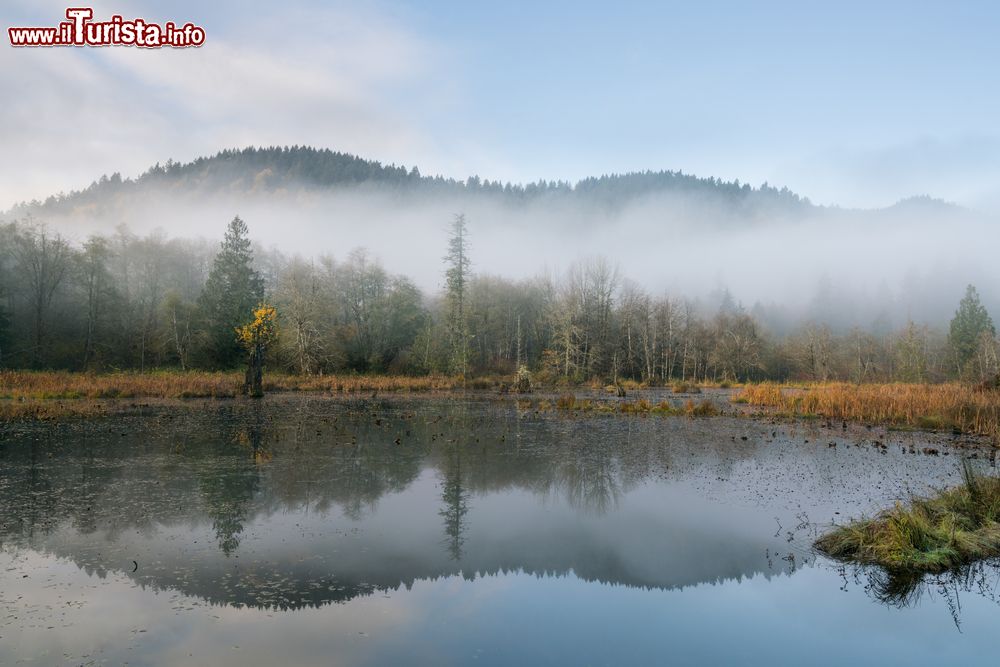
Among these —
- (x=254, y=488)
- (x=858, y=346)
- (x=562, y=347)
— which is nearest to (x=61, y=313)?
(x=562, y=347)

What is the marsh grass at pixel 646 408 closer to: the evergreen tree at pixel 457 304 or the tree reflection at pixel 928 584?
the tree reflection at pixel 928 584

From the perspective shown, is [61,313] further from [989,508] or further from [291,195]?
[291,195]

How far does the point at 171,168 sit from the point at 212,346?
158 m

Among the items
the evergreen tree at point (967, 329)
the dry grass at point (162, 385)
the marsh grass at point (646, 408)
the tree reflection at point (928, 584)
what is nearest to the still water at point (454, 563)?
the tree reflection at point (928, 584)

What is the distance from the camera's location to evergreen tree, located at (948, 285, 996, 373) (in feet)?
254

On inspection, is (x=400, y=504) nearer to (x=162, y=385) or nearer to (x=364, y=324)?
(x=162, y=385)

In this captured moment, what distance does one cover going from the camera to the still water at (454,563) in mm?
6426

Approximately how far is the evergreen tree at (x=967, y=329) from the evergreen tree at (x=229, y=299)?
8478cm

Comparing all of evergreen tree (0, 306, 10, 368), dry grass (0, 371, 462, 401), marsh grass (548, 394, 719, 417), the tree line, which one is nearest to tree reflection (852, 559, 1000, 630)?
marsh grass (548, 394, 719, 417)

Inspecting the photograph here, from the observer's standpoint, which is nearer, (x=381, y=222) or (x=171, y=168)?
(x=381, y=222)

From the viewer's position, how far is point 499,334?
77.1 m

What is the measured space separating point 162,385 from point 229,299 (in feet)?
81.9

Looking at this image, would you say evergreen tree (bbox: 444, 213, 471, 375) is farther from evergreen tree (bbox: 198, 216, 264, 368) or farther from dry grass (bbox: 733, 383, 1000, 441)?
dry grass (bbox: 733, 383, 1000, 441)

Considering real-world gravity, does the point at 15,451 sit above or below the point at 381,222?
below
